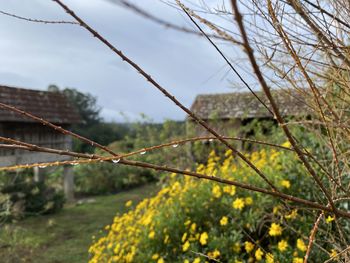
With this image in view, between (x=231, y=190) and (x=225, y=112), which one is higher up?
(x=225, y=112)

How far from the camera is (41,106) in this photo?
11578 mm

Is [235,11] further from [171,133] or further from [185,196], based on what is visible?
[171,133]

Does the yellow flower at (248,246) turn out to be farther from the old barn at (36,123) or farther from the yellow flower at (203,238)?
the old barn at (36,123)

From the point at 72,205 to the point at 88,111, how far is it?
1453 cm

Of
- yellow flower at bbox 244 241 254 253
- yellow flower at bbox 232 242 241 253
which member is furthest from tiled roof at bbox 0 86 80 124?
yellow flower at bbox 244 241 254 253

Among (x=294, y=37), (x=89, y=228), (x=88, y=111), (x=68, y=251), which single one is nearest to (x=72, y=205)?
Result: (x=89, y=228)

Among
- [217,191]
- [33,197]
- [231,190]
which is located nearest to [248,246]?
[231,190]

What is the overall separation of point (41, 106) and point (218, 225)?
920 cm

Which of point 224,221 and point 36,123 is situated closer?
point 224,221

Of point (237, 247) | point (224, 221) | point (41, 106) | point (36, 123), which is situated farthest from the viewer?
point (41, 106)

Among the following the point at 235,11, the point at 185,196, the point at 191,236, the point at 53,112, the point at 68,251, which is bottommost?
the point at 68,251

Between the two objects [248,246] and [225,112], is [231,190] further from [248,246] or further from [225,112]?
[225,112]

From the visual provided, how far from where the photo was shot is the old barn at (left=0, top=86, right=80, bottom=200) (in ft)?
33.0

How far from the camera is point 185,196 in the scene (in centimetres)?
386
